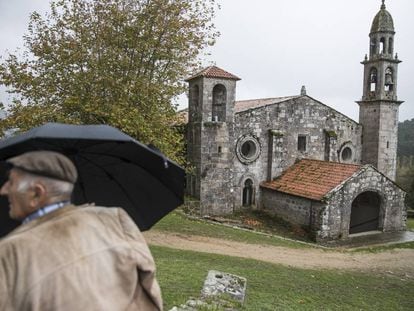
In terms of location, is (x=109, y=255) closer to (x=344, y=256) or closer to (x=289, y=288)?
(x=289, y=288)

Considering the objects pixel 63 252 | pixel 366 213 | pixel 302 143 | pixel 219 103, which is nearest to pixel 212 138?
pixel 219 103

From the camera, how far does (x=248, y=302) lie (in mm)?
7645

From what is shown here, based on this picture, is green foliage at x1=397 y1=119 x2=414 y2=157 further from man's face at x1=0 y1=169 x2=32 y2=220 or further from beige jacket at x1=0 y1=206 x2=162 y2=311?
man's face at x1=0 y1=169 x2=32 y2=220

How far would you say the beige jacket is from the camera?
78.6 inches

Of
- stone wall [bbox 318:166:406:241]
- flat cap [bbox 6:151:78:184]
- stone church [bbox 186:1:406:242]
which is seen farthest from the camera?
stone church [bbox 186:1:406:242]

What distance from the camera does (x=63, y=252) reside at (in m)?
2.09

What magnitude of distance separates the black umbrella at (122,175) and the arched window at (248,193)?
62.9ft

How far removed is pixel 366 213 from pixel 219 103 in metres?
10.0

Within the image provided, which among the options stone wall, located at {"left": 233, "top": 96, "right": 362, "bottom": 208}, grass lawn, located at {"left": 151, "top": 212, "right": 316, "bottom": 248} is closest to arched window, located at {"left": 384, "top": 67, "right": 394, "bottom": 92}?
stone wall, located at {"left": 233, "top": 96, "right": 362, "bottom": 208}

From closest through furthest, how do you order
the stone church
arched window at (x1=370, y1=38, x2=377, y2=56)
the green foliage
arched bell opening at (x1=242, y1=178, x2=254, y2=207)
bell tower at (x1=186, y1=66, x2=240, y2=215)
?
the stone church, bell tower at (x1=186, y1=66, x2=240, y2=215), arched bell opening at (x1=242, y1=178, x2=254, y2=207), arched window at (x1=370, y1=38, x2=377, y2=56), the green foliage

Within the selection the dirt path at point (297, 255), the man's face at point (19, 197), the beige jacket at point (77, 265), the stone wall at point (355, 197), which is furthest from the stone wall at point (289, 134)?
the man's face at point (19, 197)

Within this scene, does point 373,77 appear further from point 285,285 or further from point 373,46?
point 285,285

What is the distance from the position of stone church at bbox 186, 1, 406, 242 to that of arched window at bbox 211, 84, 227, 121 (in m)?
0.03

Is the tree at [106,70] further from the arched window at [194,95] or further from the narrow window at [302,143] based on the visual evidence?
the narrow window at [302,143]
